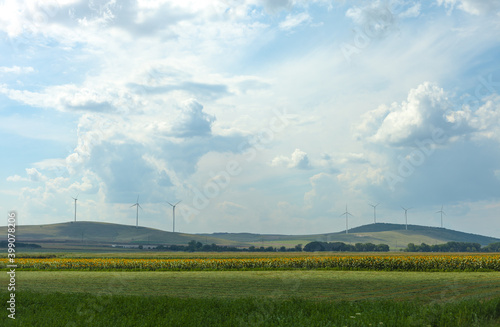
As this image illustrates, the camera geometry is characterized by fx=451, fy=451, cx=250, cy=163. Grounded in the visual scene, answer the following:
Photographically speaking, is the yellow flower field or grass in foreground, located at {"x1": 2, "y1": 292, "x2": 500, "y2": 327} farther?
the yellow flower field

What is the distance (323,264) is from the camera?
6088 cm

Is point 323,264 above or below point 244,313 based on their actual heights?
below

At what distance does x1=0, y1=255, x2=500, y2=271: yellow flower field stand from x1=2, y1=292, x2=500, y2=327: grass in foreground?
38744mm

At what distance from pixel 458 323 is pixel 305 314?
6111 millimetres

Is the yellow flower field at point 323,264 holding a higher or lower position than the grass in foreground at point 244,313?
lower

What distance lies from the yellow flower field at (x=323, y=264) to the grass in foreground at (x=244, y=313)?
3874 centimetres

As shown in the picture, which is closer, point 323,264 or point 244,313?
point 244,313

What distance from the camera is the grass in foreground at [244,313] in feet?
57.4

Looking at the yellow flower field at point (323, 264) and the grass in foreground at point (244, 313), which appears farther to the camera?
the yellow flower field at point (323, 264)

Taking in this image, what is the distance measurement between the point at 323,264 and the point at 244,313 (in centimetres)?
4260

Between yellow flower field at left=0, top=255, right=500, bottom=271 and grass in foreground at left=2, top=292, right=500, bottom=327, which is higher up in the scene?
grass in foreground at left=2, top=292, right=500, bottom=327

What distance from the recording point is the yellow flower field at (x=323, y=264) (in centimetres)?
5812

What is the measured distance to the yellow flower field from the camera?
58.1 m

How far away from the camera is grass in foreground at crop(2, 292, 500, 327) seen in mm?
17500
